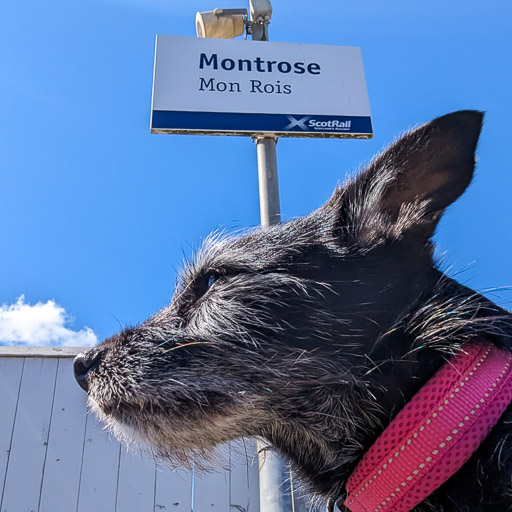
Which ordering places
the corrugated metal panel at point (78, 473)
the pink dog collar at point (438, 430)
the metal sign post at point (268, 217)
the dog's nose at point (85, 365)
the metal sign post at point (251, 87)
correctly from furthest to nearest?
the metal sign post at point (251, 87), the corrugated metal panel at point (78, 473), the metal sign post at point (268, 217), the dog's nose at point (85, 365), the pink dog collar at point (438, 430)

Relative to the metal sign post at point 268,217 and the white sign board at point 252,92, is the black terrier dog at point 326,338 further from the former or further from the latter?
the white sign board at point 252,92

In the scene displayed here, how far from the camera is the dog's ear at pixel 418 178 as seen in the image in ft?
4.46

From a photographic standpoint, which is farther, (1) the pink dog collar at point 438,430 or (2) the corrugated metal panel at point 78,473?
(2) the corrugated metal panel at point 78,473

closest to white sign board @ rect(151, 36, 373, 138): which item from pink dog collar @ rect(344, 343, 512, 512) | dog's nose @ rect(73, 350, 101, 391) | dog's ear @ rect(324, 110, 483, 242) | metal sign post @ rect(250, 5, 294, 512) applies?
metal sign post @ rect(250, 5, 294, 512)

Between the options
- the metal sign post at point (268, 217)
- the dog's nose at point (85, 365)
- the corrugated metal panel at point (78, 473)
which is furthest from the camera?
the corrugated metal panel at point (78, 473)

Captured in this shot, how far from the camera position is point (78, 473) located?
13.1 feet

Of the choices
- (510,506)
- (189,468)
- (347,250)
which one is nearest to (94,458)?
(189,468)

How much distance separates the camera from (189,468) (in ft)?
5.59

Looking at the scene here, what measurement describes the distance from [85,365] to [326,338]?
2.69 ft

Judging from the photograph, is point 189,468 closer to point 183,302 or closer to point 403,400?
point 183,302

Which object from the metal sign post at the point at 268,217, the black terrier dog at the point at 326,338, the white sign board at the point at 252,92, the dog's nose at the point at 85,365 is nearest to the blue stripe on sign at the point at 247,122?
the white sign board at the point at 252,92

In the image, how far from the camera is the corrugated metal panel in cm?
393

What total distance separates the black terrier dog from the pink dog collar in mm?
88

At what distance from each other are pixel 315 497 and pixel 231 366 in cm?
47
